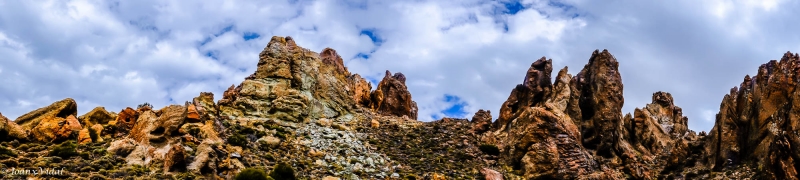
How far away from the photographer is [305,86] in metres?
71.0

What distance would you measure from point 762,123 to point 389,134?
36476 millimetres

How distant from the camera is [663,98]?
87125 mm

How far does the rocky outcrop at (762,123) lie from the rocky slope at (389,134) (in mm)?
135

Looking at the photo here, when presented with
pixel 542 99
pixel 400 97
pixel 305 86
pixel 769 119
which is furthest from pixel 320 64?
pixel 769 119

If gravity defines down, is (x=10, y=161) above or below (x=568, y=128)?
below

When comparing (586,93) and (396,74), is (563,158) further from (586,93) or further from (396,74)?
(396,74)

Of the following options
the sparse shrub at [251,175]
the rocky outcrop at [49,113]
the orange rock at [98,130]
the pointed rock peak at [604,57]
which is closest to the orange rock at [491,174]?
the sparse shrub at [251,175]

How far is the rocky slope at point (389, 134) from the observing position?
4178 centimetres

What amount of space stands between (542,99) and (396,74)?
30.1 meters

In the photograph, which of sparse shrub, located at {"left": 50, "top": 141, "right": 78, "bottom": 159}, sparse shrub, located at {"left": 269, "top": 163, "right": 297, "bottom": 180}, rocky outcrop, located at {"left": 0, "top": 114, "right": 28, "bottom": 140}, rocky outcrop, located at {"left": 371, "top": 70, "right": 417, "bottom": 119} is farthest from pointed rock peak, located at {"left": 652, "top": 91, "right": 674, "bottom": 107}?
rocky outcrop, located at {"left": 0, "top": 114, "right": 28, "bottom": 140}

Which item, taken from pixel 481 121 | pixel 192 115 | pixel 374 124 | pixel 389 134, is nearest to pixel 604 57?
pixel 481 121

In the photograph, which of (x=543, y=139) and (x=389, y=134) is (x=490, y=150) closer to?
(x=543, y=139)

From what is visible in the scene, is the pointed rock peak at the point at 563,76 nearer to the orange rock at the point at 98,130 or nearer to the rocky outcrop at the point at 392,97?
the rocky outcrop at the point at 392,97

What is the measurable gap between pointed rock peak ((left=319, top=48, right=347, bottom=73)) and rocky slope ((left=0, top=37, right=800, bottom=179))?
0.90ft
